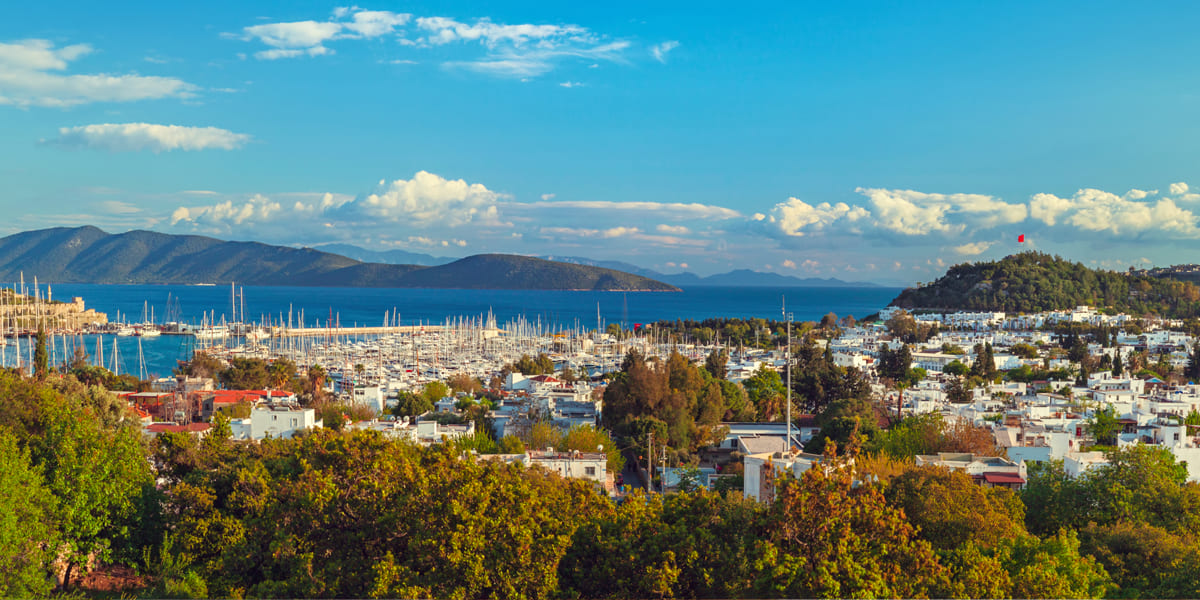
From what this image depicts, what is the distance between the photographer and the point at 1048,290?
101 meters

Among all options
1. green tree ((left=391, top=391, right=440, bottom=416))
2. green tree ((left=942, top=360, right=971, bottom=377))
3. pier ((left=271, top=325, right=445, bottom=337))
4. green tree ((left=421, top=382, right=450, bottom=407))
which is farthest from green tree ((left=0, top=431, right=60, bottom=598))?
pier ((left=271, top=325, right=445, bottom=337))

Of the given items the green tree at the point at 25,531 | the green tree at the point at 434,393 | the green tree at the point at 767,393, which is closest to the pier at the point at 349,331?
the green tree at the point at 434,393

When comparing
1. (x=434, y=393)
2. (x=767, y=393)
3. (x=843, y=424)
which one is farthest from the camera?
(x=434, y=393)

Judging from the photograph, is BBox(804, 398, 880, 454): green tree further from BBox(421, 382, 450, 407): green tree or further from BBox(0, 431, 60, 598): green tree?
BBox(0, 431, 60, 598): green tree

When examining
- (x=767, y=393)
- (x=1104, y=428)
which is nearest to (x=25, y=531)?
(x=767, y=393)

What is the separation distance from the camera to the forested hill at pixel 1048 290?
100062 millimetres

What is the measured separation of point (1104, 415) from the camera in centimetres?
2961

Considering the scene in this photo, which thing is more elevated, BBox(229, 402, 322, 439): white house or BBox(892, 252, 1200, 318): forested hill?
BBox(892, 252, 1200, 318): forested hill

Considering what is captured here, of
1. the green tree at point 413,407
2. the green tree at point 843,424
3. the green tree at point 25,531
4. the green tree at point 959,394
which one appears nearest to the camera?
the green tree at point 25,531

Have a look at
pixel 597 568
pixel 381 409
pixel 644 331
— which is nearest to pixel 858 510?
pixel 597 568

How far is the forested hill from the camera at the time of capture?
10006cm

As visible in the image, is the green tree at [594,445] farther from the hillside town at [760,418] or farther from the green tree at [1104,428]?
the green tree at [1104,428]

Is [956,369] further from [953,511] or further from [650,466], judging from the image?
[953,511]

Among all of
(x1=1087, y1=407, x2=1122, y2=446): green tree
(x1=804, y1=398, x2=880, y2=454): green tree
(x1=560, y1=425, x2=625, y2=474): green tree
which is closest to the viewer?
(x1=560, y1=425, x2=625, y2=474): green tree
